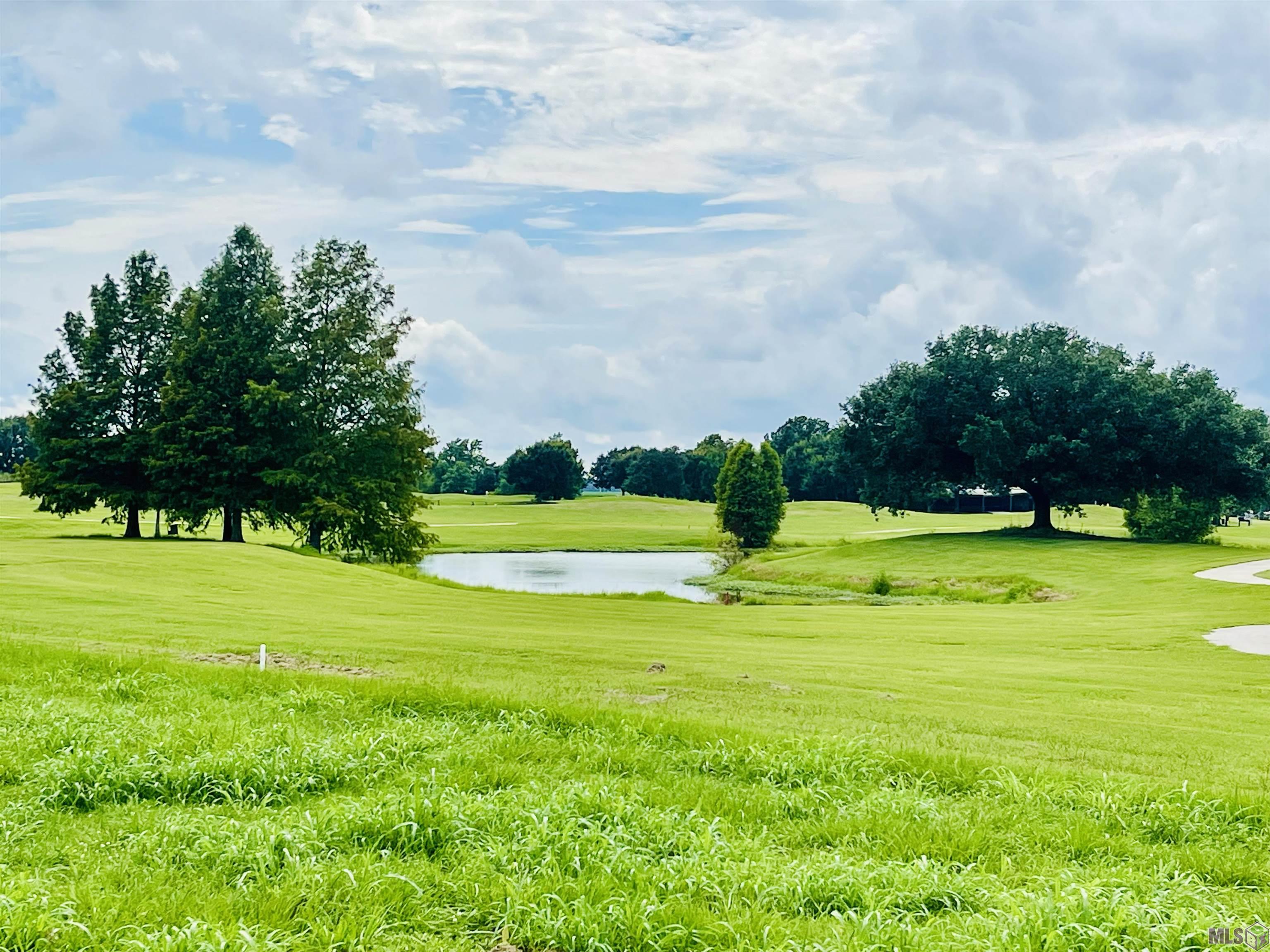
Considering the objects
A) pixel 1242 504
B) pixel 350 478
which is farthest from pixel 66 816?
pixel 1242 504

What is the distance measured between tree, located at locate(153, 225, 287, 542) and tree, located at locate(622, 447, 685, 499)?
107 m

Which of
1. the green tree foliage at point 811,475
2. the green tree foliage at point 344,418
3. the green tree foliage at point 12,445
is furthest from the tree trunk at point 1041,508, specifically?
the green tree foliage at point 12,445

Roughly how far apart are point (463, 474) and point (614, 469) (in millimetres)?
25242

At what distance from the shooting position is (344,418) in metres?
54.1

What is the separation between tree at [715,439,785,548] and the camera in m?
71.5

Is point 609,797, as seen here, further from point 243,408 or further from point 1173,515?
point 1173,515

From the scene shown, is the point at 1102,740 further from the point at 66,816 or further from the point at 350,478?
the point at 350,478

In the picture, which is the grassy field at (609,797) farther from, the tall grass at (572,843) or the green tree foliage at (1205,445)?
the green tree foliage at (1205,445)

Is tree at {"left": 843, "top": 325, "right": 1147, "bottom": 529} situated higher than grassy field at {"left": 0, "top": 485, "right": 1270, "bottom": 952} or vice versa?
tree at {"left": 843, "top": 325, "right": 1147, "bottom": 529}

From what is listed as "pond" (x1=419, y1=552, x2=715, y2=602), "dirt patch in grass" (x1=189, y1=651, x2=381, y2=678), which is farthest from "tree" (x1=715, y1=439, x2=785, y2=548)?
"dirt patch in grass" (x1=189, y1=651, x2=381, y2=678)

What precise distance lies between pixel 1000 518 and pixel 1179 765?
102878 millimetres

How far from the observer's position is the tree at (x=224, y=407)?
50.2 meters

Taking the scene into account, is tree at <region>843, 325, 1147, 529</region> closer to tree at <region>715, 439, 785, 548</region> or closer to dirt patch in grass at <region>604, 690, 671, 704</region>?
tree at <region>715, 439, 785, 548</region>

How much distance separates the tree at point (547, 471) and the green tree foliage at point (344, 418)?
8696cm
